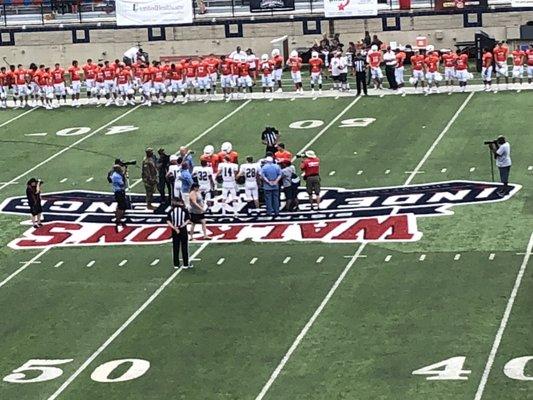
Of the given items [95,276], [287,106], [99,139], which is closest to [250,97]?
[287,106]

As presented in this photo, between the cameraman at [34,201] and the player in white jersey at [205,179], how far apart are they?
2.99 m

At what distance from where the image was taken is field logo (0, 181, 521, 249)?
29562 millimetres

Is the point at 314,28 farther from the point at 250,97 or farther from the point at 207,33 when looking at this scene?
the point at 250,97

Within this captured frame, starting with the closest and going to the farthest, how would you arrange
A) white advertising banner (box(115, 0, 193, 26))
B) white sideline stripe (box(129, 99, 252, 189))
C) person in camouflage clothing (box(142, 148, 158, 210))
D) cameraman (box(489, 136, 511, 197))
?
cameraman (box(489, 136, 511, 197))
person in camouflage clothing (box(142, 148, 158, 210))
white sideline stripe (box(129, 99, 252, 189))
white advertising banner (box(115, 0, 193, 26))

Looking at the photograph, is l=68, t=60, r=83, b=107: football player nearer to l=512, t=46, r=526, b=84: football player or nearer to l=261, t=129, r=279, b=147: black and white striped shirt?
l=261, t=129, r=279, b=147: black and white striped shirt

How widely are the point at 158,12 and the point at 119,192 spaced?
19.3m

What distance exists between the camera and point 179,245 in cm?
2772

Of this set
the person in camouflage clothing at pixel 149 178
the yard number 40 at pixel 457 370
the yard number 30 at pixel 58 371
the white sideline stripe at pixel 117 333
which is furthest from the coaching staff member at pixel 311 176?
the yard number 40 at pixel 457 370

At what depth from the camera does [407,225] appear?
29.6 meters

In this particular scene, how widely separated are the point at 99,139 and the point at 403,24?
44.0ft

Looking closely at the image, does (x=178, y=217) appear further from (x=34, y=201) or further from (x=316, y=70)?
(x=316, y=70)

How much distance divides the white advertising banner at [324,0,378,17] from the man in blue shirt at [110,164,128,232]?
1874 cm

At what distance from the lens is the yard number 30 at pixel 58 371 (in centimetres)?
2225

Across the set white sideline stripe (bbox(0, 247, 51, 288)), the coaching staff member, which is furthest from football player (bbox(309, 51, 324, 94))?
white sideline stripe (bbox(0, 247, 51, 288))
